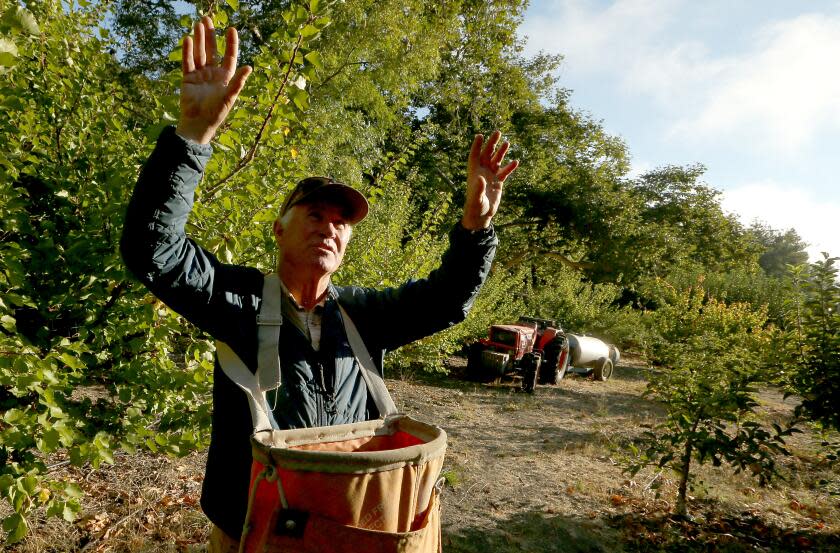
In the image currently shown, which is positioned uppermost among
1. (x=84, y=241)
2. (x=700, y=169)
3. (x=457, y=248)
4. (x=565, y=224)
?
(x=700, y=169)

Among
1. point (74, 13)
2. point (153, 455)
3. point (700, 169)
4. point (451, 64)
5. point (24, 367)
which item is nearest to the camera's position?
point (24, 367)

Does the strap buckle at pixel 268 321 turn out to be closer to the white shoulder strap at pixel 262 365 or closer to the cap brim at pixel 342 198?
the white shoulder strap at pixel 262 365

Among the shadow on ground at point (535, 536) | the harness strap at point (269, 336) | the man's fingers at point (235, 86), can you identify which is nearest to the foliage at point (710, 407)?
the shadow on ground at point (535, 536)

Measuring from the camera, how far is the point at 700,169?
72.8ft

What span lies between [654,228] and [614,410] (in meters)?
11.9

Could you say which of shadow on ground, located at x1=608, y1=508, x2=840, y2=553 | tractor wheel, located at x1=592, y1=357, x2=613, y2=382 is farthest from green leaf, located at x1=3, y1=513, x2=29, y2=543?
tractor wheel, located at x1=592, y1=357, x2=613, y2=382

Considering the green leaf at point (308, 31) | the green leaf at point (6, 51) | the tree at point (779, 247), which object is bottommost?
the green leaf at point (6, 51)

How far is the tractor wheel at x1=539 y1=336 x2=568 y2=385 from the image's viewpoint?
1139 centimetres

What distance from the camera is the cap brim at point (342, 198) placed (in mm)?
1715

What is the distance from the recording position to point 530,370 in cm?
1014

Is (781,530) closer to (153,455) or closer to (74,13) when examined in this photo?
(153,455)

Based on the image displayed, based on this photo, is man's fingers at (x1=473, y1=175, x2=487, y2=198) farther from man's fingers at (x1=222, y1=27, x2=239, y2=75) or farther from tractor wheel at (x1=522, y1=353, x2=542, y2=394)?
tractor wheel at (x1=522, y1=353, x2=542, y2=394)

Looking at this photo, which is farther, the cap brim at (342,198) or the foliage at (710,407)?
the foliage at (710,407)

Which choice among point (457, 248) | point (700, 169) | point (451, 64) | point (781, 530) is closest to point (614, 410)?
point (781, 530)
